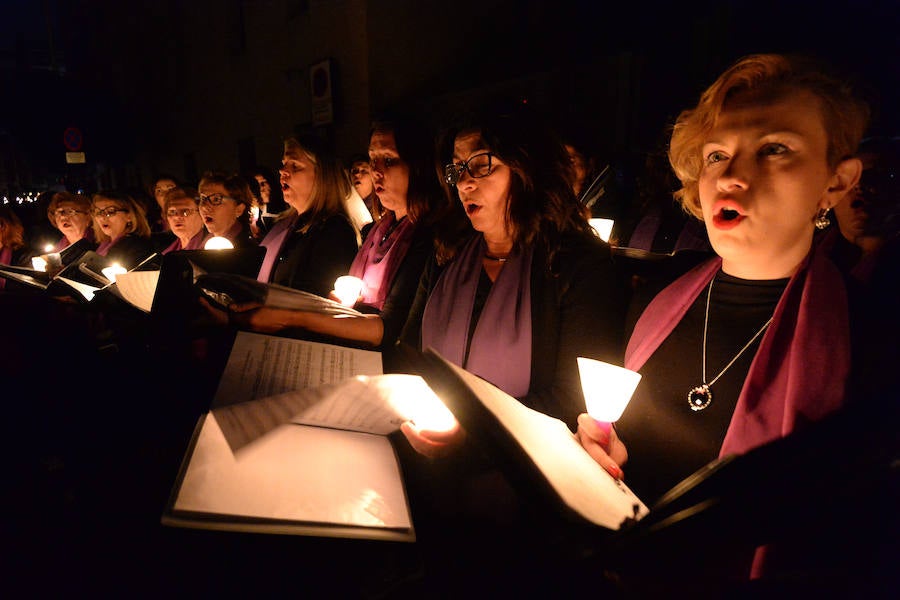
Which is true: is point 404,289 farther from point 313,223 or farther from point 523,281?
point 313,223

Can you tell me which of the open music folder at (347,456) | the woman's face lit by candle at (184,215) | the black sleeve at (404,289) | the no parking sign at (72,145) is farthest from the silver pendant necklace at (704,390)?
the no parking sign at (72,145)

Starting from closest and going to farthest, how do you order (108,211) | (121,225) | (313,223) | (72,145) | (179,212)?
1. (313,223)
2. (179,212)
3. (108,211)
4. (121,225)
5. (72,145)

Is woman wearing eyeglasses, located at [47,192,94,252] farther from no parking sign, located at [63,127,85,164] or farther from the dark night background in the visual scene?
no parking sign, located at [63,127,85,164]

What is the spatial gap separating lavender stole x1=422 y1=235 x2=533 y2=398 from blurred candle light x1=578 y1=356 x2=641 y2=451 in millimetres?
743

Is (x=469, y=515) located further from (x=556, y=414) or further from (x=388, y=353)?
(x=388, y=353)

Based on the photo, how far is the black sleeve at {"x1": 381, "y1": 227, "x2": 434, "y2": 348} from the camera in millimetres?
2836

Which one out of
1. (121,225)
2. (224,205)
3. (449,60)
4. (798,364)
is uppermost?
(449,60)

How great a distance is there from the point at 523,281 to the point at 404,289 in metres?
0.97

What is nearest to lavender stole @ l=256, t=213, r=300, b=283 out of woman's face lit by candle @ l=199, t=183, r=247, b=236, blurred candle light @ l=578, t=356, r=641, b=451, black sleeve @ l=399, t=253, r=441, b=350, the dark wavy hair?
woman's face lit by candle @ l=199, t=183, r=247, b=236

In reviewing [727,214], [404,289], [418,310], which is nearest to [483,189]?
[418,310]

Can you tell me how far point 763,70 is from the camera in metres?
1.48

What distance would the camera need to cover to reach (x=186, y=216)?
5277 millimetres

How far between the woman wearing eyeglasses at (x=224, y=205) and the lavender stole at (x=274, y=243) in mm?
303

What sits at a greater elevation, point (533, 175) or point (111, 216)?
point (533, 175)
